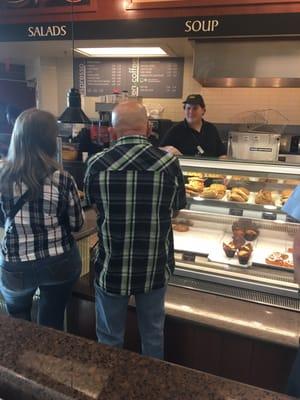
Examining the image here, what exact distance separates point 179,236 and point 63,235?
0.74 m

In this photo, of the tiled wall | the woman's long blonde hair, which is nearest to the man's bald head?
the woman's long blonde hair

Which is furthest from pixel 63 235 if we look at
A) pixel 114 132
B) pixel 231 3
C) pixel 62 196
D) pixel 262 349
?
pixel 231 3

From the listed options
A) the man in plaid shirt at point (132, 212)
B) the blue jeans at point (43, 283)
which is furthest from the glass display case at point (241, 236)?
the blue jeans at point (43, 283)

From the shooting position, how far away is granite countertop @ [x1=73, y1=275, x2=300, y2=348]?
143 centimetres

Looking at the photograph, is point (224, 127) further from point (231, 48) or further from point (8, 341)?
point (8, 341)

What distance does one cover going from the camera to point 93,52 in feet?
13.4

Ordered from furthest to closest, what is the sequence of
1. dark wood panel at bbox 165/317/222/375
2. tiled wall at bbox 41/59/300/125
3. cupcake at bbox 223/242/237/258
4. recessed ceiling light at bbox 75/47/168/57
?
tiled wall at bbox 41/59/300/125 < recessed ceiling light at bbox 75/47/168/57 < cupcake at bbox 223/242/237/258 < dark wood panel at bbox 165/317/222/375

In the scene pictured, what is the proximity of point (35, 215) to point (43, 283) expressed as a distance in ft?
1.08

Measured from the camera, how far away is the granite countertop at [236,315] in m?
1.43

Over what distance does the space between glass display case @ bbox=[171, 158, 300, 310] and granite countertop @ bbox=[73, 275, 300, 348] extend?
0.14 ft

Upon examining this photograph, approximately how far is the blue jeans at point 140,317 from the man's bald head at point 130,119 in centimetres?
66

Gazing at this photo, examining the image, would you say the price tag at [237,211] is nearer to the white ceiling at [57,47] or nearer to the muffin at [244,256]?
the muffin at [244,256]

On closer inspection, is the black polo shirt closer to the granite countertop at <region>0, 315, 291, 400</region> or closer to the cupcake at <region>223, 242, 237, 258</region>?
the cupcake at <region>223, 242, 237, 258</region>

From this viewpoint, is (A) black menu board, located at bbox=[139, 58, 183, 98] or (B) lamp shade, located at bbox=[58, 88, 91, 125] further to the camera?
(A) black menu board, located at bbox=[139, 58, 183, 98]
